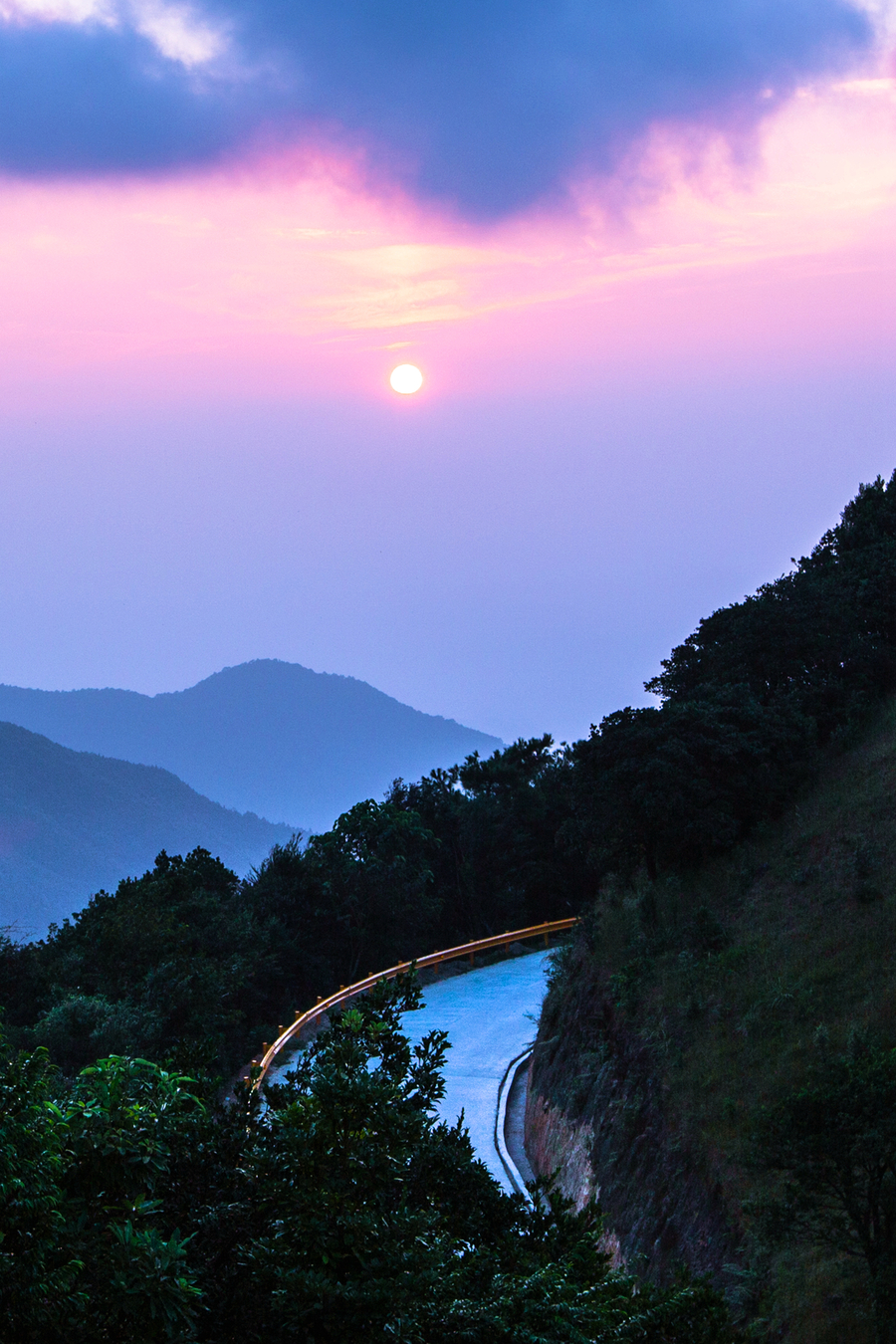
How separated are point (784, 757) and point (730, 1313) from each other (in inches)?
494

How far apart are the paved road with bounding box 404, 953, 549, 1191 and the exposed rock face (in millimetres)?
962

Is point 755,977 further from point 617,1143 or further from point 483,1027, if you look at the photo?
point 483,1027

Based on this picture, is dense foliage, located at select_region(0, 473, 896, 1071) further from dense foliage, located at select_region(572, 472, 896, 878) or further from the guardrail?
the guardrail

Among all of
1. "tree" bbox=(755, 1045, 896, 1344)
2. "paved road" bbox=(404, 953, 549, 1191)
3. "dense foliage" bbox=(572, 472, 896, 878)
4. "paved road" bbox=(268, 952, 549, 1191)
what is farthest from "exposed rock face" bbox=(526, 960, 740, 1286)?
"dense foliage" bbox=(572, 472, 896, 878)

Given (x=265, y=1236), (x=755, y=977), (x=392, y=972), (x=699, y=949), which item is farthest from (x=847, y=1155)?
(x=392, y=972)

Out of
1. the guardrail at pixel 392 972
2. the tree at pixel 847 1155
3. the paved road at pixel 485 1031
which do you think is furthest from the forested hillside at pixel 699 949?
the guardrail at pixel 392 972

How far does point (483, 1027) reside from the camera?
25172 millimetres

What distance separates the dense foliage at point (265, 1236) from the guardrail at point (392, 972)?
13624 millimetres

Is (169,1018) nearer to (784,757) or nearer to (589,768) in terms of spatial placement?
(589,768)

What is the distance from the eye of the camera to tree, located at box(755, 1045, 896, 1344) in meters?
9.34

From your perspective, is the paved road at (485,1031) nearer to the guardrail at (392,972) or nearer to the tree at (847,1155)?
the guardrail at (392,972)

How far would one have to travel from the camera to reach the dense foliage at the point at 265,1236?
566 centimetres

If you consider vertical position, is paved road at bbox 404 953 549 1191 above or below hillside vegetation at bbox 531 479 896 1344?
below

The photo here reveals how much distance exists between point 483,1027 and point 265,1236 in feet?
62.8
